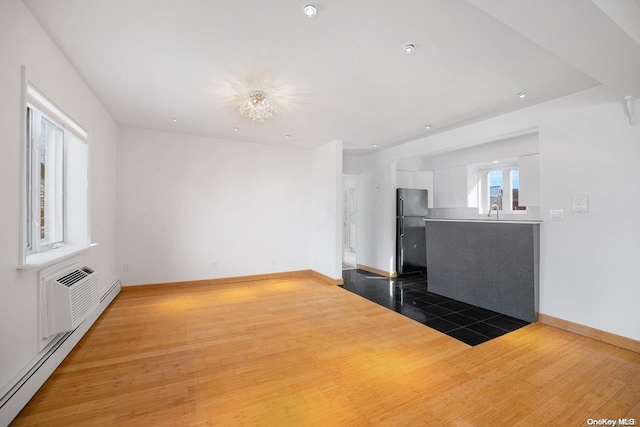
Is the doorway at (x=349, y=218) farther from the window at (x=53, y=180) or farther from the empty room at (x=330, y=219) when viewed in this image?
the window at (x=53, y=180)

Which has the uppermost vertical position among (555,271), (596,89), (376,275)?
(596,89)

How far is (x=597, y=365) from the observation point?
7.56 ft

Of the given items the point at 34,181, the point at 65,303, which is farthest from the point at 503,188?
the point at 34,181

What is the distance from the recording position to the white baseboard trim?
1.60m

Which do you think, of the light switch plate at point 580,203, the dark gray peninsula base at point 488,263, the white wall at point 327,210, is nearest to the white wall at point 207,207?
the white wall at point 327,210

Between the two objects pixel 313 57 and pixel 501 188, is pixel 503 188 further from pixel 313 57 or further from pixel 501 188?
pixel 313 57

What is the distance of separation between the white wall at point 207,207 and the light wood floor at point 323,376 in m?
1.43

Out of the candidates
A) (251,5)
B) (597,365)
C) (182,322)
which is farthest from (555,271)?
(182,322)

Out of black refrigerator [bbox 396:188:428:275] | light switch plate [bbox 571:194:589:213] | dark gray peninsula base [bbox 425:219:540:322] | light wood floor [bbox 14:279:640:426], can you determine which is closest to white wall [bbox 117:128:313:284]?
light wood floor [bbox 14:279:640:426]

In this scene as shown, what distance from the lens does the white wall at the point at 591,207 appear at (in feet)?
8.64

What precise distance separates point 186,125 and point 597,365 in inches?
219

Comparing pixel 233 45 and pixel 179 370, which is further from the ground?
pixel 233 45

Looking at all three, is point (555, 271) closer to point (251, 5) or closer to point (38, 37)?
point (251, 5)

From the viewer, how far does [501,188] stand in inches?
211
